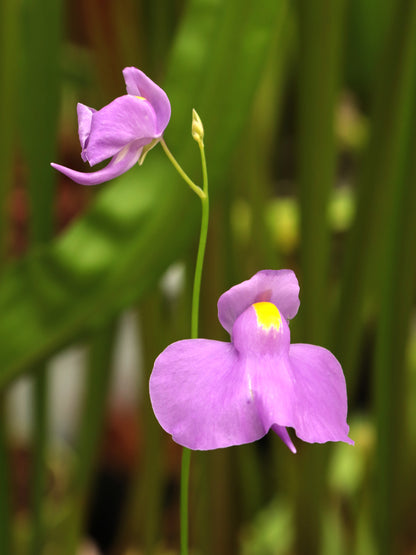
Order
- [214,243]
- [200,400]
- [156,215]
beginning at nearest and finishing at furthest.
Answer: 1. [200,400]
2. [156,215]
3. [214,243]

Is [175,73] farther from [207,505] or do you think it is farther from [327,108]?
[207,505]

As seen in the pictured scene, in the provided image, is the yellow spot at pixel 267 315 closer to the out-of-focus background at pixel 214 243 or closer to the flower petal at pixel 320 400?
the flower petal at pixel 320 400

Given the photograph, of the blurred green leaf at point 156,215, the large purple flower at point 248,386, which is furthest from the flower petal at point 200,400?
the blurred green leaf at point 156,215

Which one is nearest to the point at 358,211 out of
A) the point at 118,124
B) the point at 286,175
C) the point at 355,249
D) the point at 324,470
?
the point at 355,249

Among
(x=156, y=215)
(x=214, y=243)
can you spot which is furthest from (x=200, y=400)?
(x=214, y=243)

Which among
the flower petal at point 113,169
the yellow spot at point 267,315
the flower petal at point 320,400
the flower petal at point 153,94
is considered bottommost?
the flower petal at point 320,400

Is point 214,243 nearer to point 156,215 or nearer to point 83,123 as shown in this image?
point 156,215

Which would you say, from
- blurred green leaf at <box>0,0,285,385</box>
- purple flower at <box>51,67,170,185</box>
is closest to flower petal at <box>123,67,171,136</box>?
purple flower at <box>51,67,170,185</box>

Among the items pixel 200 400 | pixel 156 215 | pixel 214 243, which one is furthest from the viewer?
pixel 214 243
